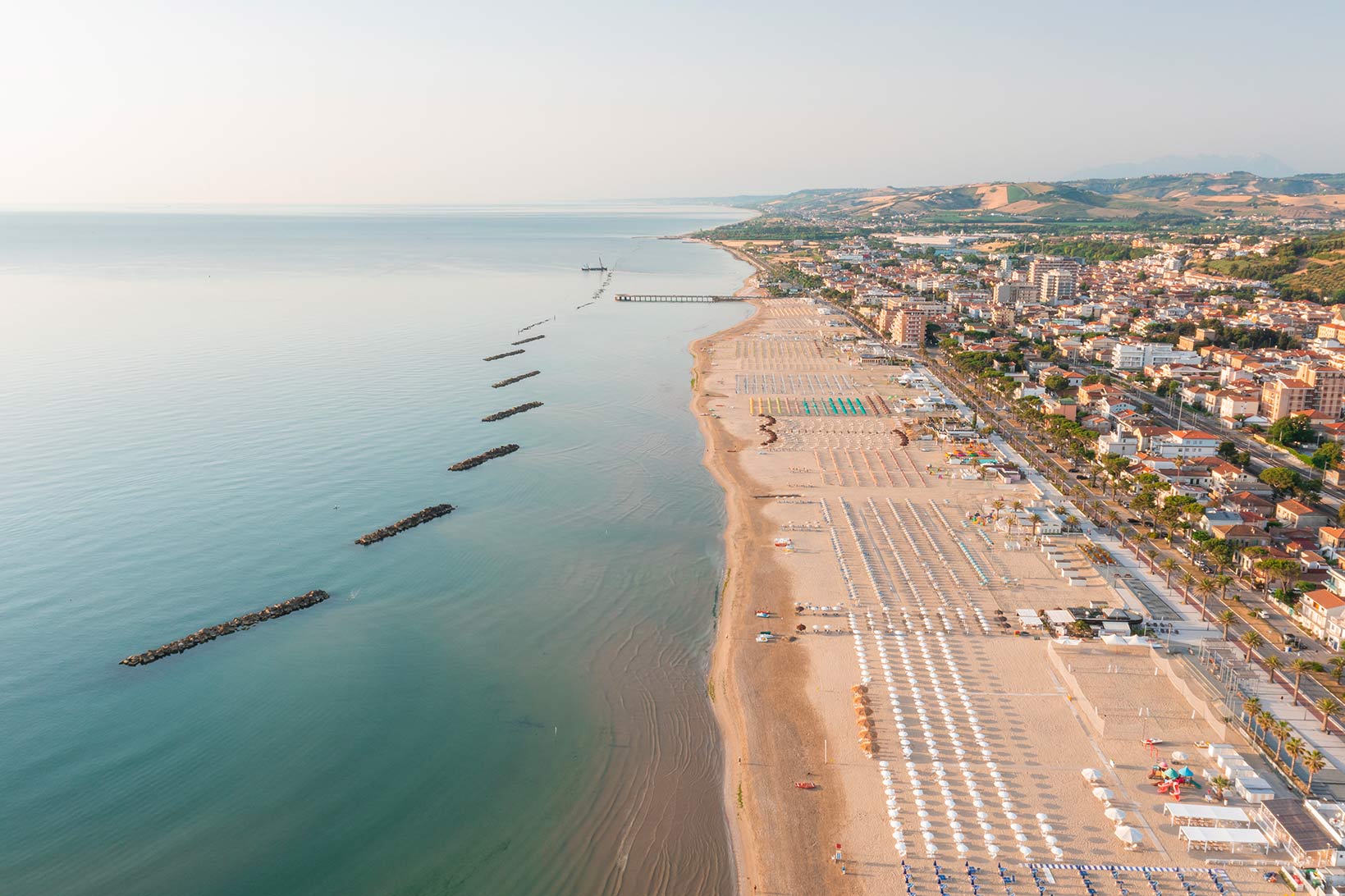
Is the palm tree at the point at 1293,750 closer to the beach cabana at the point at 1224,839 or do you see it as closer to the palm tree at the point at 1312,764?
the palm tree at the point at 1312,764

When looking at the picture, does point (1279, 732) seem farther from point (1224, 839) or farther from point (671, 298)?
point (671, 298)

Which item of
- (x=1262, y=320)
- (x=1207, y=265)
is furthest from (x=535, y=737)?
(x=1207, y=265)

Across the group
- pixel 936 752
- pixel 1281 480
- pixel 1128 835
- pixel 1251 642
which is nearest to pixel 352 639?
pixel 936 752

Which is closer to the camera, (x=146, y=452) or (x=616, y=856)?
(x=616, y=856)

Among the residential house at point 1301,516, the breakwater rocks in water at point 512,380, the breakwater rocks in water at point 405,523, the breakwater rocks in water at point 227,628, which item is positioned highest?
the breakwater rocks in water at point 512,380

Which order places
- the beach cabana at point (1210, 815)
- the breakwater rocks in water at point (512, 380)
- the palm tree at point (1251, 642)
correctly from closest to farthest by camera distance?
the beach cabana at point (1210, 815) → the palm tree at point (1251, 642) → the breakwater rocks in water at point (512, 380)

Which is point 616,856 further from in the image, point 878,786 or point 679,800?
point 878,786

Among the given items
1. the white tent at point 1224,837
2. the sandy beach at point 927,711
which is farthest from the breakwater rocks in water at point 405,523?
the white tent at point 1224,837

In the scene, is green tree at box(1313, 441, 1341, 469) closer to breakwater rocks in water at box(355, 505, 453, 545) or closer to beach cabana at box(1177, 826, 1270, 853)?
beach cabana at box(1177, 826, 1270, 853)
